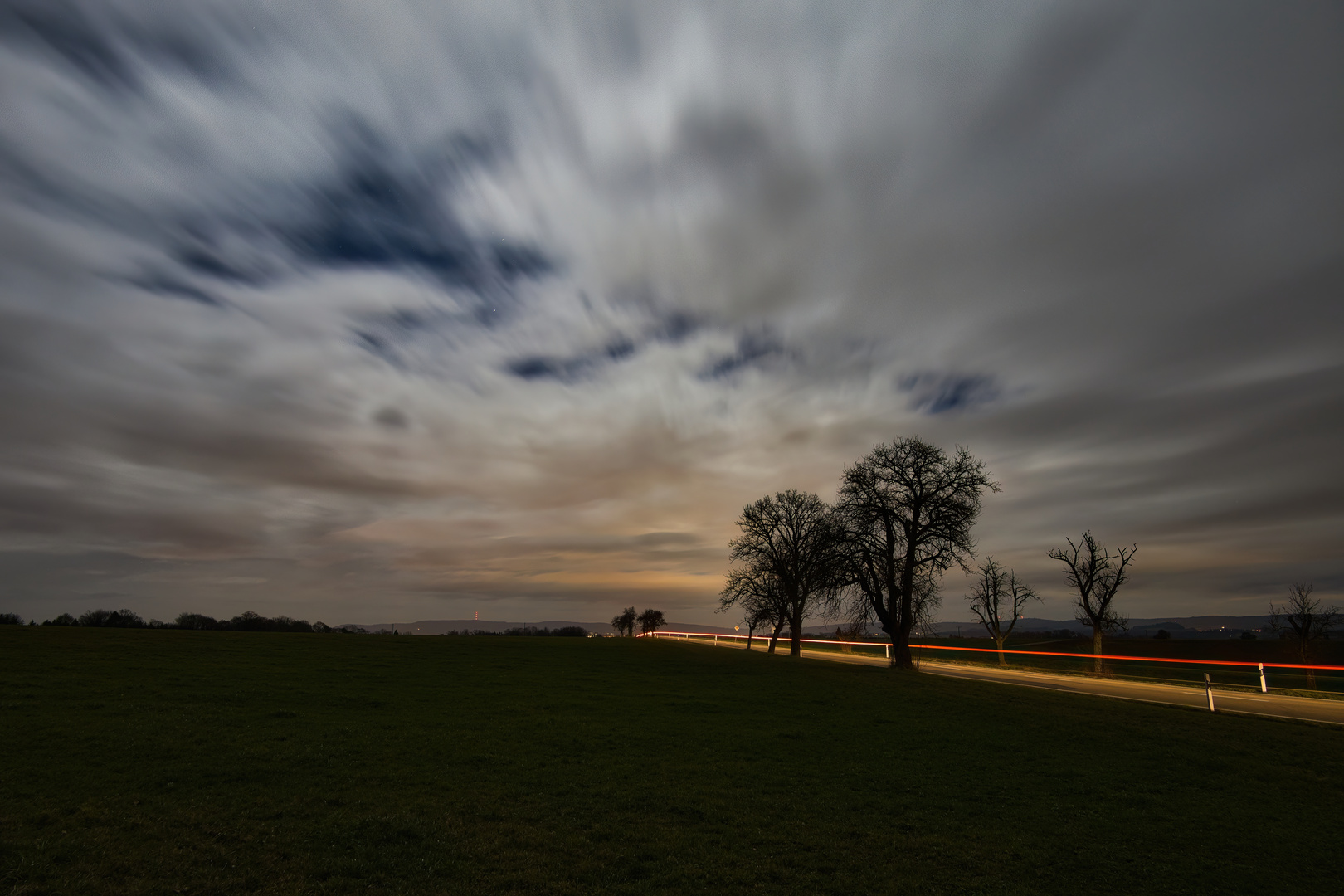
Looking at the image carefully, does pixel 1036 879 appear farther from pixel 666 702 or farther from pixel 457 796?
pixel 666 702

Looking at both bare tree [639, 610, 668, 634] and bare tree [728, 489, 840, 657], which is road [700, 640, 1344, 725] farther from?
bare tree [639, 610, 668, 634]

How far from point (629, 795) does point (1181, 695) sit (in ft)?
92.5

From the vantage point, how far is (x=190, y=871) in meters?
7.13

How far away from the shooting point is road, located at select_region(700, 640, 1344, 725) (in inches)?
855

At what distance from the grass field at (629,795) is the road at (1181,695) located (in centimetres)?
424

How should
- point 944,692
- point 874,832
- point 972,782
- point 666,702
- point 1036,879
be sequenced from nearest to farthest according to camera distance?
point 1036,879
point 874,832
point 972,782
point 666,702
point 944,692

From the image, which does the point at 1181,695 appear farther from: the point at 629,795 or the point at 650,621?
the point at 650,621

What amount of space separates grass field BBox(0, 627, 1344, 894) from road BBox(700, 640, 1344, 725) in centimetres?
424

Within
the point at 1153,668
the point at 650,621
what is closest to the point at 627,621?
the point at 650,621

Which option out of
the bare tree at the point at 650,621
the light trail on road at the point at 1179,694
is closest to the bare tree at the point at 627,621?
the bare tree at the point at 650,621

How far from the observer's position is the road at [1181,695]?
21719mm

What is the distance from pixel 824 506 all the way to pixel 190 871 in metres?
60.4

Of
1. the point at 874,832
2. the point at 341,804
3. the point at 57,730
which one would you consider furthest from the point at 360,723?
the point at 874,832

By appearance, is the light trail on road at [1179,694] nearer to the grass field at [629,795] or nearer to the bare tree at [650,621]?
the grass field at [629,795]
